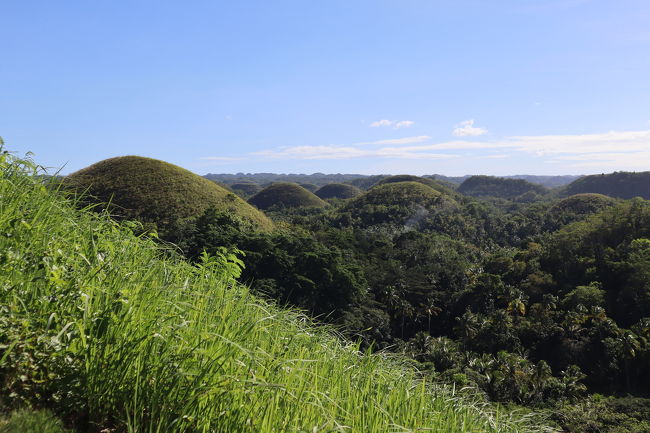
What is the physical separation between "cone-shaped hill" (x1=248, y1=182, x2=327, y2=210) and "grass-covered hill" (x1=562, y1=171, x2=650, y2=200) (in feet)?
356

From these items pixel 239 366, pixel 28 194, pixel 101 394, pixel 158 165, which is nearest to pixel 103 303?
pixel 101 394

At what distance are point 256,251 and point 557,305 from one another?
24317 mm

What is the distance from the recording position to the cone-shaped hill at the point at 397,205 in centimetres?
8025

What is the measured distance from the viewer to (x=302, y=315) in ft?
14.0

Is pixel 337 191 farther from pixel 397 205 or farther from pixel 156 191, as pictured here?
pixel 156 191

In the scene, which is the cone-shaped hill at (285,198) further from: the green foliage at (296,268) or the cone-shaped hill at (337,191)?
the green foliage at (296,268)

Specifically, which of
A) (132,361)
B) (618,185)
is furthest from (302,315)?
(618,185)

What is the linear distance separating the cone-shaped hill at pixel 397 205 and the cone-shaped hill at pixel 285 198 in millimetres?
31168

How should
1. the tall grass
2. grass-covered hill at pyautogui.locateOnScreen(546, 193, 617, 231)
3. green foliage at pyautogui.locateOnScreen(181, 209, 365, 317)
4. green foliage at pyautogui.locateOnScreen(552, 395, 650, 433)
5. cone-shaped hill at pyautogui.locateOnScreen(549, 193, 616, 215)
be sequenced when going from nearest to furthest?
the tall grass < green foliage at pyautogui.locateOnScreen(552, 395, 650, 433) < green foliage at pyautogui.locateOnScreen(181, 209, 365, 317) < grass-covered hill at pyautogui.locateOnScreen(546, 193, 617, 231) < cone-shaped hill at pyautogui.locateOnScreen(549, 193, 616, 215)

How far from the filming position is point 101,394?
2201 mm

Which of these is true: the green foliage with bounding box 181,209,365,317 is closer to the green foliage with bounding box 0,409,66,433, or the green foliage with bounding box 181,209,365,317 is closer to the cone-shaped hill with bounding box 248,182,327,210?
the green foliage with bounding box 0,409,66,433

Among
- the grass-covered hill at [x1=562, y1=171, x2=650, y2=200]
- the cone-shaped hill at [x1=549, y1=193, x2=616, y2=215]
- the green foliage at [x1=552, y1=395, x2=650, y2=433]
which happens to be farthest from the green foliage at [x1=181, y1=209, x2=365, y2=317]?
the grass-covered hill at [x1=562, y1=171, x2=650, y2=200]

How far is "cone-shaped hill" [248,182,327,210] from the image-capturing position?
12744 cm

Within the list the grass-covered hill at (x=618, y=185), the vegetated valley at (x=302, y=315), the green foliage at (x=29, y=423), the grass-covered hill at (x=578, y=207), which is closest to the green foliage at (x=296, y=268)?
the vegetated valley at (x=302, y=315)
